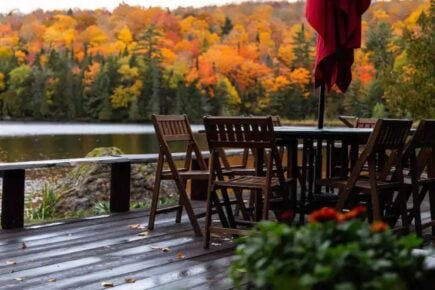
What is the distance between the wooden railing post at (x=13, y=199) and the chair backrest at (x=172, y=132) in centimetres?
105

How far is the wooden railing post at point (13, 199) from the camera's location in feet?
13.9

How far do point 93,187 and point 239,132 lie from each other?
12.3 ft

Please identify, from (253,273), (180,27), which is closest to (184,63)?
(180,27)

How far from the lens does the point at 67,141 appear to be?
1798 centimetres

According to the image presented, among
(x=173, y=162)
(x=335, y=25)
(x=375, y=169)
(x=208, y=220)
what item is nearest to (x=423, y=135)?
(x=375, y=169)

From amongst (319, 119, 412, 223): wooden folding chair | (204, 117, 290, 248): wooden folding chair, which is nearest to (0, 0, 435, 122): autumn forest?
(319, 119, 412, 223): wooden folding chair

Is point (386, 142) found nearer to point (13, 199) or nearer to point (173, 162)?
point (173, 162)

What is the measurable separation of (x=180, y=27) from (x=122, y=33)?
7.40ft

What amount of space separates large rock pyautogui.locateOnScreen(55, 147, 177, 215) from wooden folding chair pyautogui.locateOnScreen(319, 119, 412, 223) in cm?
358

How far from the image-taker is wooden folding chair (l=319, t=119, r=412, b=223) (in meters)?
3.38

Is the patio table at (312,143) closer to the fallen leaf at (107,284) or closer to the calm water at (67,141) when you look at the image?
the fallen leaf at (107,284)

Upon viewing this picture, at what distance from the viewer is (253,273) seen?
1119mm

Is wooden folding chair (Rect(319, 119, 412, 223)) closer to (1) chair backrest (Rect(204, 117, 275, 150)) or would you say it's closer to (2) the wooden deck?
(1) chair backrest (Rect(204, 117, 275, 150))

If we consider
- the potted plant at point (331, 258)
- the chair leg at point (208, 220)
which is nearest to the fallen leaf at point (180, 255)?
the chair leg at point (208, 220)
